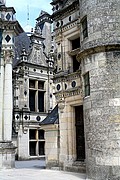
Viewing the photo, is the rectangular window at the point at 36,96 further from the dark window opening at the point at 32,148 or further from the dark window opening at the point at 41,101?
the dark window opening at the point at 32,148

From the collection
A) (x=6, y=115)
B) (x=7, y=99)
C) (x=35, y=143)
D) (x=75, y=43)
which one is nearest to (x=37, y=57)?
(x=35, y=143)

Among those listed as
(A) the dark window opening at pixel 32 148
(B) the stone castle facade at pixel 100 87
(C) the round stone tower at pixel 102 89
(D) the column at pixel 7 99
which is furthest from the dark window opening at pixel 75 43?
(A) the dark window opening at pixel 32 148

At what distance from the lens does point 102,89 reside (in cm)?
1025

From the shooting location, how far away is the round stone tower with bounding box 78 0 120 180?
32.3 feet

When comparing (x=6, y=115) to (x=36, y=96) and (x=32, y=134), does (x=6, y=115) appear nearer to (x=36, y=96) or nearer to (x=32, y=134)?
(x=32, y=134)

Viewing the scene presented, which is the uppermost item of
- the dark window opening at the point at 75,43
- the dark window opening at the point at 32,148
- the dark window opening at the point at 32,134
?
the dark window opening at the point at 75,43

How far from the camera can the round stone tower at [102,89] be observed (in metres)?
9.84

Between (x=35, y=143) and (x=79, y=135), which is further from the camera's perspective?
(x=35, y=143)

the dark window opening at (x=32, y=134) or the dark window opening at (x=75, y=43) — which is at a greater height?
the dark window opening at (x=75, y=43)

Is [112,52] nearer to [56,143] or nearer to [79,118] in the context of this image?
[79,118]

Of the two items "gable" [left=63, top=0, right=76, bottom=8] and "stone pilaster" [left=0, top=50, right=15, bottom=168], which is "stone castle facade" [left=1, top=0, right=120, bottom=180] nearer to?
"gable" [left=63, top=0, right=76, bottom=8]

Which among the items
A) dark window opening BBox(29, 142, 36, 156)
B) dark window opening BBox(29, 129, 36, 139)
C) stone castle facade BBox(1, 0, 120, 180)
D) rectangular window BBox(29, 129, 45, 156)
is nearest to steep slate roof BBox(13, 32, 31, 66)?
dark window opening BBox(29, 129, 36, 139)

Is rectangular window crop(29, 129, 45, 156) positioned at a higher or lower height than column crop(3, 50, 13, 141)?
lower

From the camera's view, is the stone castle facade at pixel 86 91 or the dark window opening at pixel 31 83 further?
the dark window opening at pixel 31 83
